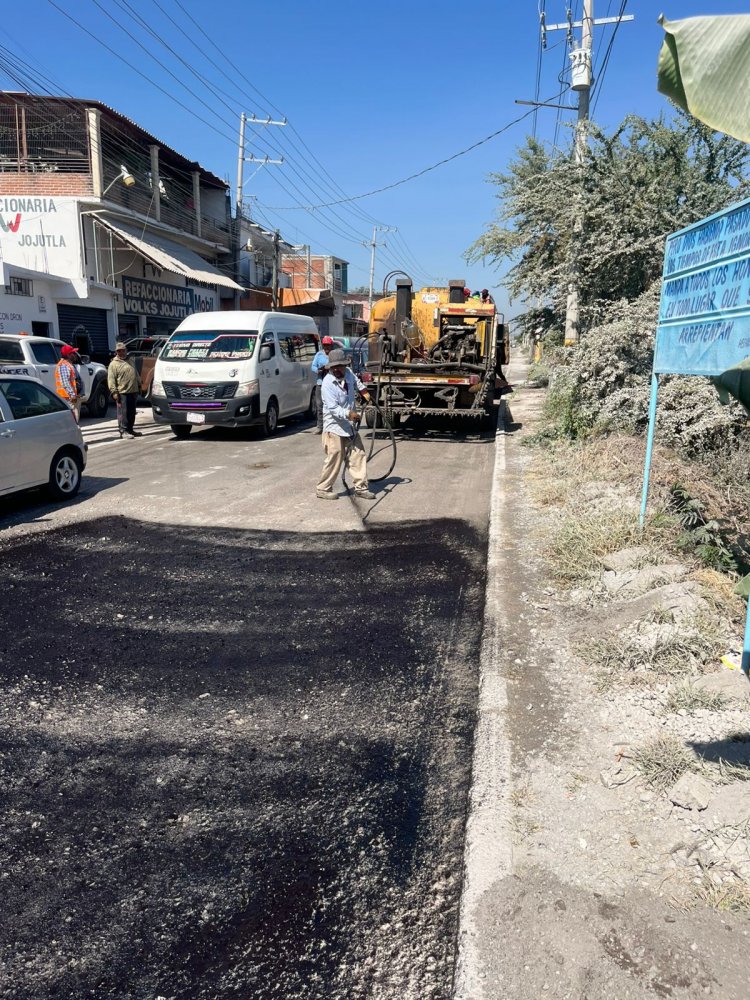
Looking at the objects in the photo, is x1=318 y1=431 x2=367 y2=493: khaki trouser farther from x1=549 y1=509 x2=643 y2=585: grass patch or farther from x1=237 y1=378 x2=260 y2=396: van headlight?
x1=237 y1=378 x2=260 y2=396: van headlight

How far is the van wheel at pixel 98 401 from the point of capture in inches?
679

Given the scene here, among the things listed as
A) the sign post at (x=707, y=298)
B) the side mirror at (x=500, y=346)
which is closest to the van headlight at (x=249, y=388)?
the side mirror at (x=500, y=346)

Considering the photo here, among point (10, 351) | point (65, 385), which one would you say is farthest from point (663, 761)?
point (10, 351)

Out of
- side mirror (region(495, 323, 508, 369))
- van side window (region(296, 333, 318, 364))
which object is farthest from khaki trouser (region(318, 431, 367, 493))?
van side window (region(296, 333, 318, 364))

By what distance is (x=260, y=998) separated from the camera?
2.22 metres

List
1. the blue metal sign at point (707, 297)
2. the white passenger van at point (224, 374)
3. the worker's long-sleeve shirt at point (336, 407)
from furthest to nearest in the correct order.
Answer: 1. the white passenger van at point (224, 374)
2. the worker's long-sleeve shirt at point (336, 407)
3. the blue metal sign at point (707, 297)

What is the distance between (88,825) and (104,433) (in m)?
13.2

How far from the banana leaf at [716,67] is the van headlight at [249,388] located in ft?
39.4

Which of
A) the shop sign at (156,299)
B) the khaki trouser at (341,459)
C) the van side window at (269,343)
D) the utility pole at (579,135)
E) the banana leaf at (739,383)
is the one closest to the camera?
the banana leaf at (739,383)

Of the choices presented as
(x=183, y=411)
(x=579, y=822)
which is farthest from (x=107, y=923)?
(x=183, y=411)

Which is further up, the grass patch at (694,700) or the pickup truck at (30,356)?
the pickup truck at (30,356)

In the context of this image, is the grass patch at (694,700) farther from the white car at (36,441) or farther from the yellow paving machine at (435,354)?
the yellow paving machine at (435,354)

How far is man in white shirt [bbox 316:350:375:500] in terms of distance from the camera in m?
8.64

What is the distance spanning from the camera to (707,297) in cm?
491
